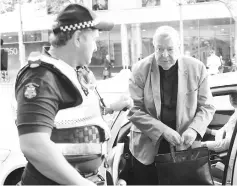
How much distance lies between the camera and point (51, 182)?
146 cm

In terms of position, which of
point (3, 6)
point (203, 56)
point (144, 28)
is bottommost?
point (203, 56)

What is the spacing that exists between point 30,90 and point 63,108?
154 mm

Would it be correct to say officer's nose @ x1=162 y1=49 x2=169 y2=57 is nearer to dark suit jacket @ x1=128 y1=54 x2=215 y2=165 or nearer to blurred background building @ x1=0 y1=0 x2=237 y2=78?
dark suit jacket @ x1=128 y1=54 x2=215 y2=165

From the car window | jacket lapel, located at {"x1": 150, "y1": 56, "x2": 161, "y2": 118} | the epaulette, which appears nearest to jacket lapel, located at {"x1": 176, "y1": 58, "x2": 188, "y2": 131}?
jacket lapel, located at {"x1": 150, "y1": 56, "x2": 161, "y2": 118}

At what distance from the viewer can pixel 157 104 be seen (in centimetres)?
284

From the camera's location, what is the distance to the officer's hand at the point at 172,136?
2766 millimetres

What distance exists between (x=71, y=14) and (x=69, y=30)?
A: 0.19 feet

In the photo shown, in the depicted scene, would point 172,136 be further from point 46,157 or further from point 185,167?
Result: point 46,157

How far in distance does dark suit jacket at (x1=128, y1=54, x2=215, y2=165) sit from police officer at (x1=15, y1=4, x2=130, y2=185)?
1.20m

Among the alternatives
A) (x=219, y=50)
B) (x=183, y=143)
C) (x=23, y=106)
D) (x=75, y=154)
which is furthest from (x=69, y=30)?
(x=219, y=50)

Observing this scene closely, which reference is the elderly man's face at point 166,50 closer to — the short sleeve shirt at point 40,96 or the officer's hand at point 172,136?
the officer's hand at point 172,136

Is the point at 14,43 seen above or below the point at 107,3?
below

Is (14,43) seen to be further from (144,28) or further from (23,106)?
(23,106)

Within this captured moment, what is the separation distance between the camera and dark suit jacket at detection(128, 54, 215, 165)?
2816 millimetres
